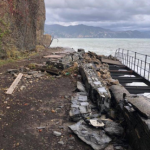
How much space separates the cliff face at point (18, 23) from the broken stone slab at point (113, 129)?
10706mm

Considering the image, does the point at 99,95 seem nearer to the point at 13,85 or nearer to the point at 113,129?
the point at 113,129

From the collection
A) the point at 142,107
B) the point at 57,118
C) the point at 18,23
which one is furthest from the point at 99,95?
the point at 18,23

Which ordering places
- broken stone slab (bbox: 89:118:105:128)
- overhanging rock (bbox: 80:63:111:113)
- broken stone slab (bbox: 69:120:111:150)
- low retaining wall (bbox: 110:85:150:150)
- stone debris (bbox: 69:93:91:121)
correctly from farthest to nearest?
overhanging rock (bbox: 80:63:111:113)
stone debris (bbox: 69:93:91:121)
broken stone slab (bbox: 89:118:105:128)
broken stone slab (bbox: 69:120:111:150)
low retaining wall (bbox: 110:85:150:150)

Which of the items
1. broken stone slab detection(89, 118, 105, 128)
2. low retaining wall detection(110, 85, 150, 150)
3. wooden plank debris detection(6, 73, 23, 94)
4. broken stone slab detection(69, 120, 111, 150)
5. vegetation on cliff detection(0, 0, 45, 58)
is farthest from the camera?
vegetation on cliff detection(0, 0, 45, 58)

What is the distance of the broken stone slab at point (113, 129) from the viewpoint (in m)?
3.96

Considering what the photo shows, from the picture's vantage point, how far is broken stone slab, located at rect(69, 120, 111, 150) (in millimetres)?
3688

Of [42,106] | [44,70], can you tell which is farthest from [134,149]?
[44,70]

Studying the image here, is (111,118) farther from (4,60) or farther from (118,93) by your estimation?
(4,60)

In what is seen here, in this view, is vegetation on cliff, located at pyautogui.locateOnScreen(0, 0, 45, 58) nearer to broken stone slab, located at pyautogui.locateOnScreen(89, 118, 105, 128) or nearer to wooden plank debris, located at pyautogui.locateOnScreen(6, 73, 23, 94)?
wooden plank debris, located at pyautogui.locateOnScreen(6, 73, 23, 94)

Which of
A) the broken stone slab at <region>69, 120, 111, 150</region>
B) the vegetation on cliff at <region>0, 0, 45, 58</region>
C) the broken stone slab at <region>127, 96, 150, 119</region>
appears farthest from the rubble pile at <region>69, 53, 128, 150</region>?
the vegetation on cliff at <region>0, 0, 45, 58</region>

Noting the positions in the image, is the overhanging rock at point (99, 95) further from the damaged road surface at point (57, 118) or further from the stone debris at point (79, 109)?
the stone debris at point (79, 109)

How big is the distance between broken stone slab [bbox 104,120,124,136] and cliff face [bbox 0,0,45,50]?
421 inches

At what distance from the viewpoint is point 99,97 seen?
538cm

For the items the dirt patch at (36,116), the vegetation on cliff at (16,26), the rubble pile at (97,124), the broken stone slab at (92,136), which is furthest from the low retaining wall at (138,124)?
the vegetation on cliff at (16,26)
